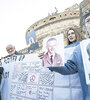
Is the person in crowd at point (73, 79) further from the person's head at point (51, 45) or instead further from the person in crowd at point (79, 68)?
the person's head at point (51, 45)

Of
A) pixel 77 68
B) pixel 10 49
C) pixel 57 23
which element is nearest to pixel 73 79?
pixel 77 68

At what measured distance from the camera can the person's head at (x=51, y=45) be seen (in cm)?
141

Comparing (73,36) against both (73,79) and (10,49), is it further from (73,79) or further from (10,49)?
(10,49)

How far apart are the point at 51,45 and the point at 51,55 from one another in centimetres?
11

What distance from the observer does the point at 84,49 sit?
137cm

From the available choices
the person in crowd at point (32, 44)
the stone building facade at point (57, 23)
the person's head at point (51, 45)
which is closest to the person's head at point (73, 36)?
the person's head at point (51, 45)

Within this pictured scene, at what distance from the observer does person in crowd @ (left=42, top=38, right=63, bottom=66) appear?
1352 millimetres

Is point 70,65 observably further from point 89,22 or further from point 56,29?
point 56,29

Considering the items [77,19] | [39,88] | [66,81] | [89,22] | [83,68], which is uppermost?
[77,19]

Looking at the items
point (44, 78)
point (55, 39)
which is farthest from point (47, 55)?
point (44, 78)

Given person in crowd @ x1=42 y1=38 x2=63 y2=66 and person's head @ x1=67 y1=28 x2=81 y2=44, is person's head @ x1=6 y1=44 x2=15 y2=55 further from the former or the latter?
person in crowd @ x1=42 y1=38 x2=63 y2=66

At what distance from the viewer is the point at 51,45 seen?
4.71 ft

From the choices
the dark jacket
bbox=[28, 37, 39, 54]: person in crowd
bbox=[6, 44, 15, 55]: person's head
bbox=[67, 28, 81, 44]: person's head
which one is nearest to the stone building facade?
bbox=[6, 44, 15, 55]: person's head

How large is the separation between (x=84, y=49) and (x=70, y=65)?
239 mm
